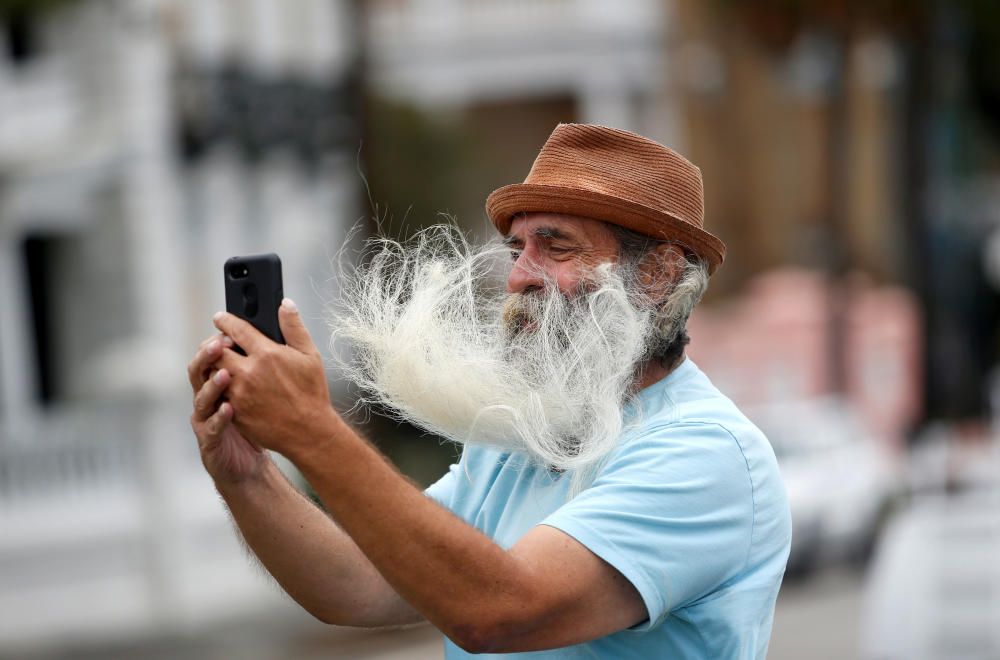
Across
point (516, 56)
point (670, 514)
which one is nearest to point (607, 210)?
point (670, 514)

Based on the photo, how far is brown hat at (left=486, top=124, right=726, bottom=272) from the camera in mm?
2371

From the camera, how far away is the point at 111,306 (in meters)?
12.4

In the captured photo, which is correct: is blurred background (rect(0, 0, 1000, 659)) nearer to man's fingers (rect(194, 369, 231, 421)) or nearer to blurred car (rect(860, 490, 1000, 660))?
blurred car (rect(860, 490, 1000, 660))

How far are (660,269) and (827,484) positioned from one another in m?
12.2

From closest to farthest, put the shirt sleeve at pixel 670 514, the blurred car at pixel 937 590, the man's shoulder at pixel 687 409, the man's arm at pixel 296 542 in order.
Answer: the shirt sleeve at pixel 670 514, the man's shoulder at pixel 687 409, the man's arm at pixel 296 542, the blurred car at pixel 937 590

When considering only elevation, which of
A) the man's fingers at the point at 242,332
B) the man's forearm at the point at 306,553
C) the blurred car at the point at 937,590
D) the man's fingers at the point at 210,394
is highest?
the man's fingers at the point at 242,332

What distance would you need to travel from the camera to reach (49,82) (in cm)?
1190

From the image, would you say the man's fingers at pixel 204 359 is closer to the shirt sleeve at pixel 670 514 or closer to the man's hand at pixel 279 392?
the man's hand at pixel 279 392

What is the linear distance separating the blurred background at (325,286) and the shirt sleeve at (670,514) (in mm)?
2587

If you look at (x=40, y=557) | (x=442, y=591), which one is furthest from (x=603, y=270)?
(x=40, y=557)

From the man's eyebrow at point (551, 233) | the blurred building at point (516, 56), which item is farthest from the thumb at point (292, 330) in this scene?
the blurred building at point (516, 56)

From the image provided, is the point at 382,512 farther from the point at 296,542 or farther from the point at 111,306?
the point at 111,306

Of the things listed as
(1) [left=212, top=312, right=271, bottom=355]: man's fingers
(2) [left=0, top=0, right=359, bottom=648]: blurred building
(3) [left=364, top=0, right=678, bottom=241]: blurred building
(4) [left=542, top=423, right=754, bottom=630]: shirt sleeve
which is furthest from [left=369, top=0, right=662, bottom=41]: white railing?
(1) [left=212, top=312, right=271, bottom=355]: man's fingers

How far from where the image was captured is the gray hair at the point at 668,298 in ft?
7.93
